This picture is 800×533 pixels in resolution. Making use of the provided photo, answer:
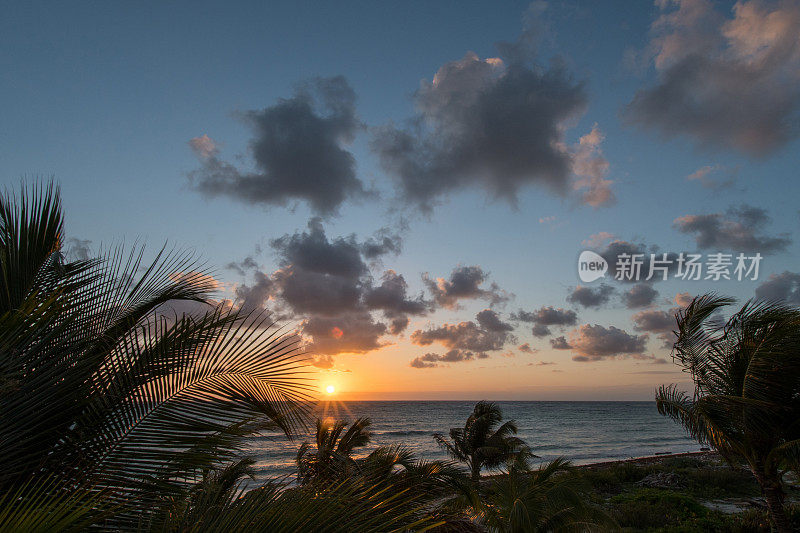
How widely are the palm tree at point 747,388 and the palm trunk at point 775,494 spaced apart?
2 centimetres

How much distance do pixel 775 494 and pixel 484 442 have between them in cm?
1187

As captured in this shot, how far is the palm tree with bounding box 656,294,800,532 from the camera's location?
25.0 feet

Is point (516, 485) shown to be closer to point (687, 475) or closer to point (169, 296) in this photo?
point (169, 296)

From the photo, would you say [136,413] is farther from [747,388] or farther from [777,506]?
[777,506]

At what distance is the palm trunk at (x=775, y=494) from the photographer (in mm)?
8719

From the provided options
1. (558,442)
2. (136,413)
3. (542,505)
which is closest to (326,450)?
(542,505)

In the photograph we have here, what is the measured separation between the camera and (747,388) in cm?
789

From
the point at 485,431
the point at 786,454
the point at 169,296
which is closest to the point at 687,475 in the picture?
the point at 485,431

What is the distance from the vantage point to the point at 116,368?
3861 mm

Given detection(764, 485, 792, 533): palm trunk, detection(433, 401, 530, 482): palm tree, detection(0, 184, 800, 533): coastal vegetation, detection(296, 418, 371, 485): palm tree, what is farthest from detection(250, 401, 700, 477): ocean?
detection(0, 184, 800, 533): coastal vegetation

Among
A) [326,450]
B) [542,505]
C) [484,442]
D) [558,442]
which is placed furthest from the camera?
[558,442]

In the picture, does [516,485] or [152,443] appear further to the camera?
[516,485]

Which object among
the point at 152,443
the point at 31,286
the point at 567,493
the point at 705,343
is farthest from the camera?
Answer: the point at 705,343

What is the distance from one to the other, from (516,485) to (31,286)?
7.14 meters
